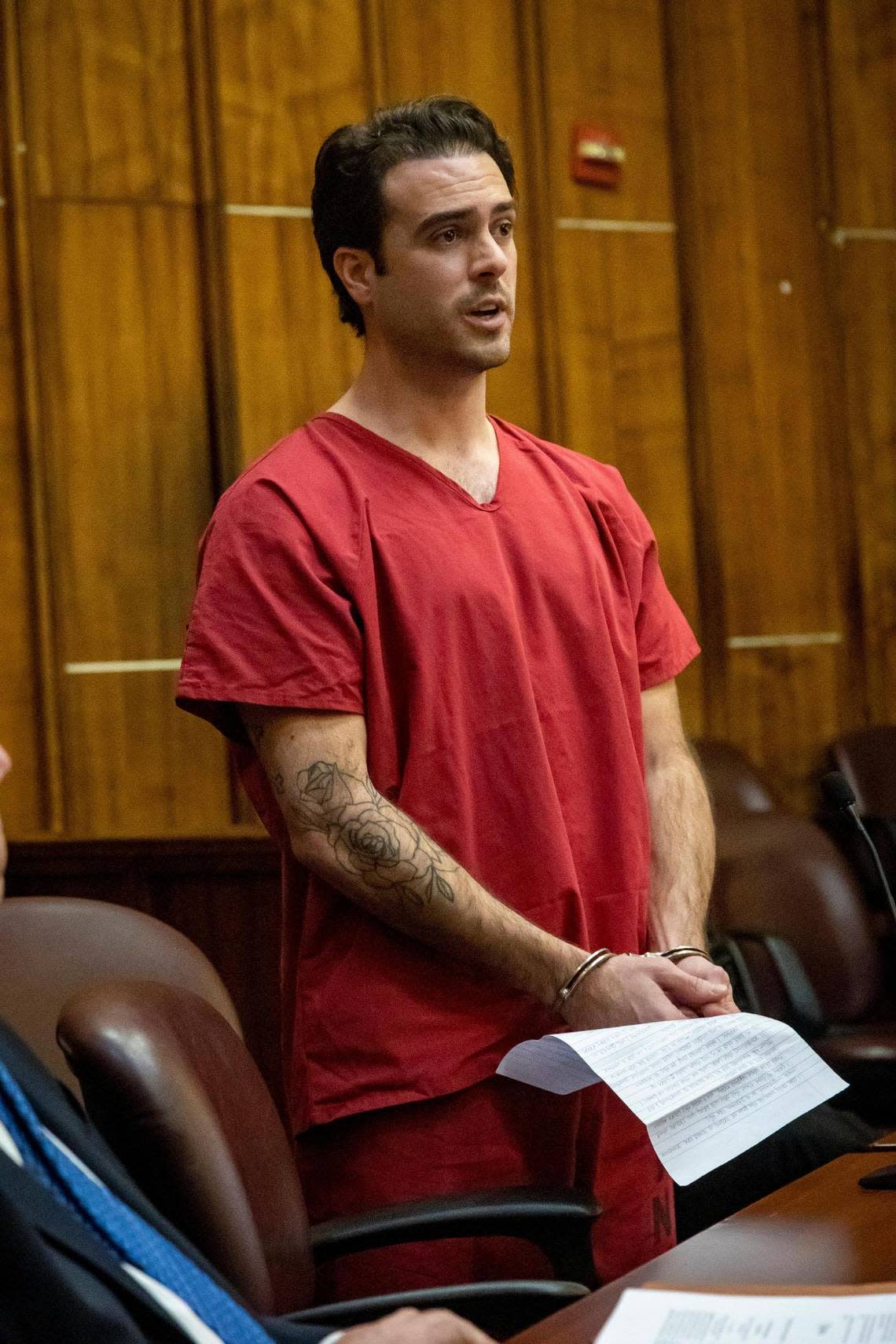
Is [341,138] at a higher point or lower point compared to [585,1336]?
higher

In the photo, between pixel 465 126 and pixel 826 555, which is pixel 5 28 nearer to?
pixel 465 126

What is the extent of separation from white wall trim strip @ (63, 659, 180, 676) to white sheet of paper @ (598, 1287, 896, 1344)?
2797 mm

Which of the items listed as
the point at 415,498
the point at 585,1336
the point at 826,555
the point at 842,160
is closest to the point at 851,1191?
the point at 585,1336

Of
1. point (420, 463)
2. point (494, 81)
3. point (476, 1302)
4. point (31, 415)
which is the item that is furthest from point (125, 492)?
point (476, 1302)

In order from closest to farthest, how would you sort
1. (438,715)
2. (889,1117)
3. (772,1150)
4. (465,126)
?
1. (438,715)
2. (465,126)
3. (772,1150)
4. (889,1117)

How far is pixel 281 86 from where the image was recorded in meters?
3.93

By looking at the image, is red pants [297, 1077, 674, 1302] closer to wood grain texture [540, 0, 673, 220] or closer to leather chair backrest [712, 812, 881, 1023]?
leather chair backrest [712, 812, 881, 1023]

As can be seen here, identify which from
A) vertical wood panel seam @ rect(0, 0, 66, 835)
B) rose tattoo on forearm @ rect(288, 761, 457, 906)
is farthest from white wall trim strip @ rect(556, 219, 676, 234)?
rose tattoo on forearm @ rect(288, 761, 457, 906)

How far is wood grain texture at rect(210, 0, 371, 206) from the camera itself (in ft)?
12.7

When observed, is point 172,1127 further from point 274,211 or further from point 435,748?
point 274,211

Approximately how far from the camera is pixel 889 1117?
304 centimetres

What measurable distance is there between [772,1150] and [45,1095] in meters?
1.46

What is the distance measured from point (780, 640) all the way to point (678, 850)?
249 centimetres

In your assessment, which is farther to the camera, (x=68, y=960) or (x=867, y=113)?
(x=867, y=113)
